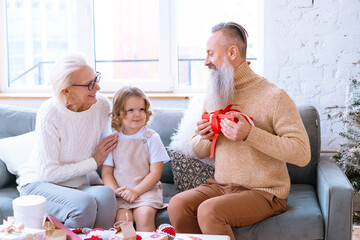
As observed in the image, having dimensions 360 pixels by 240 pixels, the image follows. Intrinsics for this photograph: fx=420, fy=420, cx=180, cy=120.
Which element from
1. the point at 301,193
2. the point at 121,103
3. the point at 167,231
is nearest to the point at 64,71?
the point at 121,103

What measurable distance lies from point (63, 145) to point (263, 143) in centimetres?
108

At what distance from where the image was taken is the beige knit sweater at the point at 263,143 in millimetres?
2012

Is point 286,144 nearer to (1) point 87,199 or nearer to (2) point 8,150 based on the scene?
(1) point 87,199

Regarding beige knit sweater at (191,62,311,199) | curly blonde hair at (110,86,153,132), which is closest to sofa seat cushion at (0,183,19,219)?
curly blonde hair at (110,86,153,132)

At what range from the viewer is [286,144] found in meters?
2.00

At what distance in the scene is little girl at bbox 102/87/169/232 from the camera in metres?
2.34

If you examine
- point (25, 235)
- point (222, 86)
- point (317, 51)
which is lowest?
point (25, 235)

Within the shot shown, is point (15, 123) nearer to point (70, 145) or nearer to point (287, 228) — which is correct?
point (70, 145)

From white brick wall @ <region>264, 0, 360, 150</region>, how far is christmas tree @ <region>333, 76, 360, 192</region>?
267 mm

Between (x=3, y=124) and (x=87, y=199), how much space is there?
1.15 metres

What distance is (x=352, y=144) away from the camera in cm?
258

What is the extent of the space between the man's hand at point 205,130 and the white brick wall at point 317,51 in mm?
1009

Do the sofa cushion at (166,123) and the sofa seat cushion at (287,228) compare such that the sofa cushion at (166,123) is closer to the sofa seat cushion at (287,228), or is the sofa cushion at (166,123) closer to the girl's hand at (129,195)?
the girl's hand at (129,195)

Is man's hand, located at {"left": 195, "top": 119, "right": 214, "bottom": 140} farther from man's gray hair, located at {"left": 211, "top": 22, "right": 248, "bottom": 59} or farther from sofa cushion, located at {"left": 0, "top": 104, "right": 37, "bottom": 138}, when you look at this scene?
sofa cushion, located at {"left": 0, "top": 104, "right": 37, "bottom": 138}
